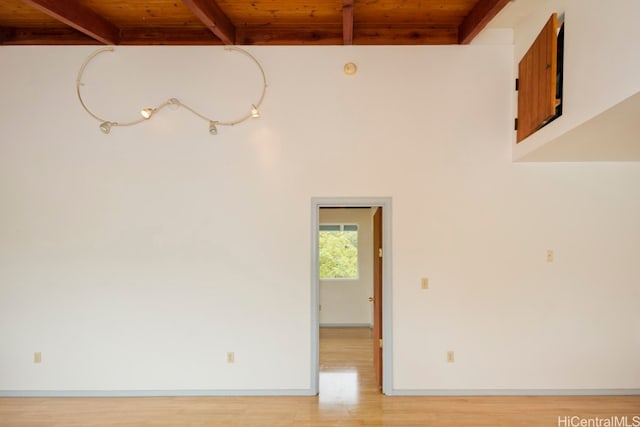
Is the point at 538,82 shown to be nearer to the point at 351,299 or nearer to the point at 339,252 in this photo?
the point at 339,252

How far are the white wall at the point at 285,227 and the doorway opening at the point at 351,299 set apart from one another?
0.13 metres

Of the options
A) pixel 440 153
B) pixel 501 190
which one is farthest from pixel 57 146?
pixel 501 190

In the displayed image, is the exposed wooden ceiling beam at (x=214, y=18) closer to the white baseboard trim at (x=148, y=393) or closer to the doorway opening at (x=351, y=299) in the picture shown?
the doorway opening at (x=351, y=299)

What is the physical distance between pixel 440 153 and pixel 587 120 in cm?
140

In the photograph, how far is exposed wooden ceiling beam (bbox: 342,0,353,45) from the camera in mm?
3114

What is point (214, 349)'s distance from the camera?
3713mm

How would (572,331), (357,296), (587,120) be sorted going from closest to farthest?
(587,120) → (572,331) → (357,296)

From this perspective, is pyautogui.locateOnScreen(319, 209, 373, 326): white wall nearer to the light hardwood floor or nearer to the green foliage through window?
the green foliage through window

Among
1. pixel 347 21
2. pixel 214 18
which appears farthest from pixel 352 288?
pixel 214 18

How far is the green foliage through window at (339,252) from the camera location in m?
7.45

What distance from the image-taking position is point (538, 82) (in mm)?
3037

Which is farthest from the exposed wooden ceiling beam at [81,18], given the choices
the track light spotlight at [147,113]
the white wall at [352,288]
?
the white wall at [352,288]

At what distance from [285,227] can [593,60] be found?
261 centimetres

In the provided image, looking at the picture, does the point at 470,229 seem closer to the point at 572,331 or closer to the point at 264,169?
the point at 572,331
